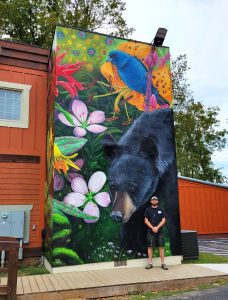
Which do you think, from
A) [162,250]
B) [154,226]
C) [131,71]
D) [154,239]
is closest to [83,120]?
[131,71]

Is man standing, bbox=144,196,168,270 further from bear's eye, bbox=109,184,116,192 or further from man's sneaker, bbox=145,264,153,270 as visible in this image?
bear's eye, bbox=109,184,116,192

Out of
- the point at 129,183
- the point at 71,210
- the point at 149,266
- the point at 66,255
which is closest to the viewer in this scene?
the point at 66,255

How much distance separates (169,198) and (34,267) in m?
3.63

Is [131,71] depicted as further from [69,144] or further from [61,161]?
[61,161]

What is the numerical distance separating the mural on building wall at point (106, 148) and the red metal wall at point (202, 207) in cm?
711

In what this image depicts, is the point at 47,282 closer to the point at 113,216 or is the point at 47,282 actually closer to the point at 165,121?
the point at 113,216

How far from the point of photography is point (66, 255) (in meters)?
6.56

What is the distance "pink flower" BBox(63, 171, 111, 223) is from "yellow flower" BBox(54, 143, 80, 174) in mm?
319

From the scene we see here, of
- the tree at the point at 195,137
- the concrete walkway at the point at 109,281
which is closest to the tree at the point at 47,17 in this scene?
the tree at the point at 195,137

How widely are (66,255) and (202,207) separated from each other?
9.82 metres

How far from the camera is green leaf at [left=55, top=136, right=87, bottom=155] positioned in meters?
6.97

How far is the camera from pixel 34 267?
24.4 ft

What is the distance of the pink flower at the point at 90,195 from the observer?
22.5 ft

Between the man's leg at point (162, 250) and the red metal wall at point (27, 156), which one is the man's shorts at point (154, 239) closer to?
the man's leg at point (162, 250)
